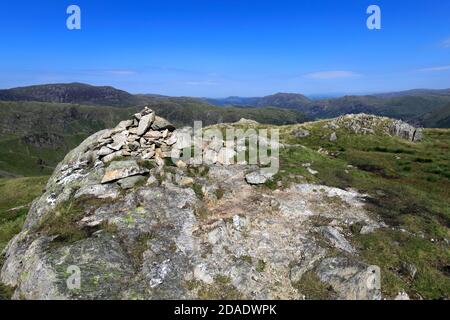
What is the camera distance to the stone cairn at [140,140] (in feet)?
116

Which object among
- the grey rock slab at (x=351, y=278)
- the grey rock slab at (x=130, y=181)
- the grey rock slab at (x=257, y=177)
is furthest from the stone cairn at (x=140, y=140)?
the grey rock slab at (x=351, y=278)

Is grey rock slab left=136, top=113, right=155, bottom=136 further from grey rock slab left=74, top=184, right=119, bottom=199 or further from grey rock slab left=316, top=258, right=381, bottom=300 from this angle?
grey rock slab left=316, top=258, right=381, bottom=300

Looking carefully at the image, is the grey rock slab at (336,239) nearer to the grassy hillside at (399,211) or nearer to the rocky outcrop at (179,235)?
the rocky outcrop at (179,235)

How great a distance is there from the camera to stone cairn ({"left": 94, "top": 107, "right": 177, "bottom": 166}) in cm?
3531

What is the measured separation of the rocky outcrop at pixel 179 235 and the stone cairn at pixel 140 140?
8.6 inches

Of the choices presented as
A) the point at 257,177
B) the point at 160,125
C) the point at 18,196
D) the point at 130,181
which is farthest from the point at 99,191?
the point at 18,196

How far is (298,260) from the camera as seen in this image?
22594mm

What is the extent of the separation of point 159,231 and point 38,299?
8.21 meters

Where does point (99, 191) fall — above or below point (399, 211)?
above

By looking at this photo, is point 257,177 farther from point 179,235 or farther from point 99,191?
point 99,191

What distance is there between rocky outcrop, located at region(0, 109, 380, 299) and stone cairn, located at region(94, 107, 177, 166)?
8.6 inches

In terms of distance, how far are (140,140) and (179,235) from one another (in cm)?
1601

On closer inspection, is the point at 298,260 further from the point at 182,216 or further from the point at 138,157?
the point at 138,157

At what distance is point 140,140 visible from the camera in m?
37.7
